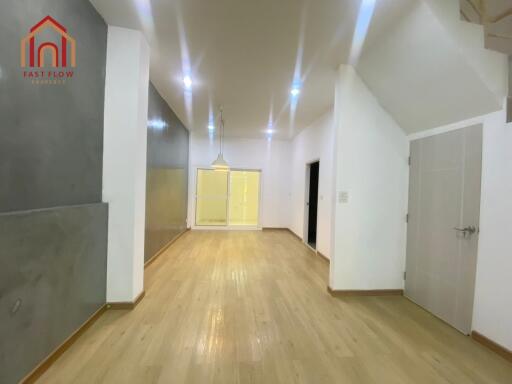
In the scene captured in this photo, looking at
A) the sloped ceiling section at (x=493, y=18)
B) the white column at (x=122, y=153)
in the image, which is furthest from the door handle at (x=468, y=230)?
the white column at (x=122, y=153)

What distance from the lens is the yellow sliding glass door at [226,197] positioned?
8141 millimetres

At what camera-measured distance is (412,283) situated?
3.28 m

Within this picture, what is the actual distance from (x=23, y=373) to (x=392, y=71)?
→ 13.8ft

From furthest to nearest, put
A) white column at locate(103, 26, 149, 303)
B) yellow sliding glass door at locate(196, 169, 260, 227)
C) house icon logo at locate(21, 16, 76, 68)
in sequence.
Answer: yellow sliding glass door at locate(196, 169, 260, 227) → white column at locate(103, 26, 149, 303) → house icon logo at locate(21, 16, 76, 68)

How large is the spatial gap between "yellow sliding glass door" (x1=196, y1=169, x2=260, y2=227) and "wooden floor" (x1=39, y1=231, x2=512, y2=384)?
14.7 feet

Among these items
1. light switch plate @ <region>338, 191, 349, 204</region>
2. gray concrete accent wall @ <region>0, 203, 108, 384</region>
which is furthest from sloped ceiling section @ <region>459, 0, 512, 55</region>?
gray concrete accent wall @ <region>0, 203, 108, 384</region>

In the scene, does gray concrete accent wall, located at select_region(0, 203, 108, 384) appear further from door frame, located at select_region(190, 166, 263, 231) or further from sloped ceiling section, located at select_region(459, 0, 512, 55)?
door frame, located at select_region(190, 166, 263, 231)

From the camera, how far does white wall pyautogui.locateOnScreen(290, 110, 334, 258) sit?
16.0ft

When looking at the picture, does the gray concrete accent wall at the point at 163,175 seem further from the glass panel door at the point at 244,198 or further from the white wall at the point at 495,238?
the white wall at the point at 495,238

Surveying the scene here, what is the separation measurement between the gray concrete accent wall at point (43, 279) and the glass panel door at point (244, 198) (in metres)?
5.94

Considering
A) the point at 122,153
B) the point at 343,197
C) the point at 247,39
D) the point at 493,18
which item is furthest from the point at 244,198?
the point at 493,18

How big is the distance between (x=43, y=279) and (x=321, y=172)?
4.74 meters

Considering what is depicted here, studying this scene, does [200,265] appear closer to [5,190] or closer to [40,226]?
[40,226]

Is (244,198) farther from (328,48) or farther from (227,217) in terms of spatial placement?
(328,48)
